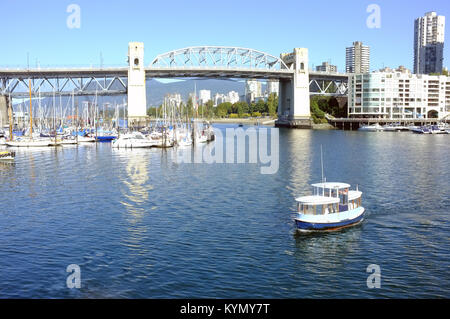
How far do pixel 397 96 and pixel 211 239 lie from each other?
140325 millimetres

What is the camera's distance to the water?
1884cm

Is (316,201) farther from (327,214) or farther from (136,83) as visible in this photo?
(136,83)

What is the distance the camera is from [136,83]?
5143 inches

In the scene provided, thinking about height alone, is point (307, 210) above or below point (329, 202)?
below

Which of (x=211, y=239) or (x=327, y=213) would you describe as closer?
(x=211, y=239)

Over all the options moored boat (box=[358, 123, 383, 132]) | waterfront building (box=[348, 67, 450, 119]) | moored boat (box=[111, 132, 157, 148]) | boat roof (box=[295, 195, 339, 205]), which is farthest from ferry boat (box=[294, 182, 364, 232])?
waterfront building (box=[348, 67, 450, 119])

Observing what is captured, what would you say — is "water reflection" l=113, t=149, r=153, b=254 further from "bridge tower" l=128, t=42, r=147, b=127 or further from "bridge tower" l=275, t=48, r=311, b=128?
"bridge tower" l=275, t=48, r=311, b=128

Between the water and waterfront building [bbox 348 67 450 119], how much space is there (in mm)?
109921

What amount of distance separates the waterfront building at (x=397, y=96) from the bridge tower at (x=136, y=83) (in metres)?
62.8

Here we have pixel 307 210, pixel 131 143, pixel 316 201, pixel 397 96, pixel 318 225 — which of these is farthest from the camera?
pixel 397 96

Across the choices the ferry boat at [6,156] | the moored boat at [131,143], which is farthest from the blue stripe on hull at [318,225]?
the moored boat at [131,143]

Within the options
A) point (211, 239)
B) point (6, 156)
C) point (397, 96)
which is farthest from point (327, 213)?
point (397, 96)

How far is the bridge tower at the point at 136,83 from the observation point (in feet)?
427

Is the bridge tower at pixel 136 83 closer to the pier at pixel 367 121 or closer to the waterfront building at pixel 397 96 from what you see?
the pier at pixel 367 121
